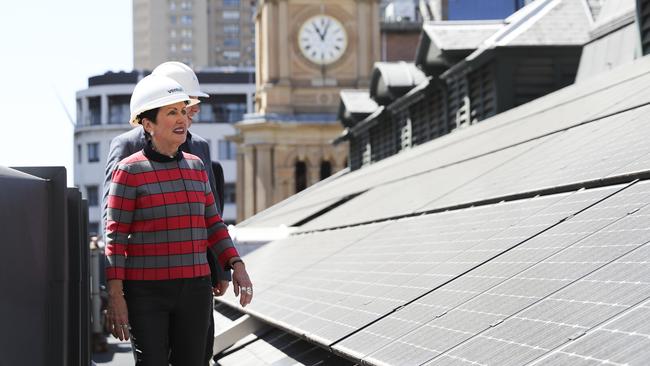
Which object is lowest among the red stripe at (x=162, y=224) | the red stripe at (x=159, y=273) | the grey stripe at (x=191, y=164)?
the red stripe at (x=159, y=273)

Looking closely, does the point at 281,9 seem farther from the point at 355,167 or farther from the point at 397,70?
the point at 397,70

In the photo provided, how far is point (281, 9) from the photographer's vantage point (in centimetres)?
7375

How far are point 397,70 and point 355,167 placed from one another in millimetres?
8327

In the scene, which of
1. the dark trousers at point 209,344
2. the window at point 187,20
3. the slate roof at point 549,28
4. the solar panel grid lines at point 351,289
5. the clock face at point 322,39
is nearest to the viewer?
the dark trousers at point 209,344

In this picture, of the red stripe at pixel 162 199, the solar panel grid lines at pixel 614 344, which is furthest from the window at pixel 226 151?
the solar panel grid lines at pixel 614 344

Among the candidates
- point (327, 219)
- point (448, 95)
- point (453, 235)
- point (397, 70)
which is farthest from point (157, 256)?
point (397, 70)

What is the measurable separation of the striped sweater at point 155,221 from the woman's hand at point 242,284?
212 millimetres

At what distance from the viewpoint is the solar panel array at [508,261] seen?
512 cm

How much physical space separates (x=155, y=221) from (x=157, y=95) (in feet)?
1.94

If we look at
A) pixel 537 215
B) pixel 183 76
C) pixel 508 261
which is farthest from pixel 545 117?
pixel 183 76

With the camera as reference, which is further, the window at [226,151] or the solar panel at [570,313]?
the window at [226,151]

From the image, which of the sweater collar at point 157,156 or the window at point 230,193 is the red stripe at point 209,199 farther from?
the window at point 230,193

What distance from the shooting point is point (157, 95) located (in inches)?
251

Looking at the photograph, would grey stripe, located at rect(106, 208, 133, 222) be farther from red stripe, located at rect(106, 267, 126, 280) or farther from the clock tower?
the clock tower
